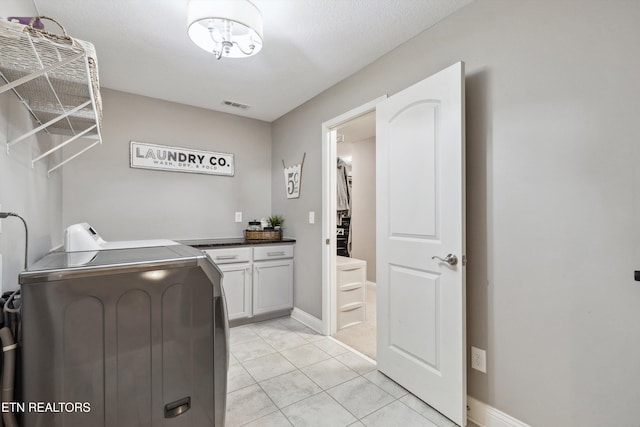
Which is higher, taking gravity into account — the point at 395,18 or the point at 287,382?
the point at 395,18

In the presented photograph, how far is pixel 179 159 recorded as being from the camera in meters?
3.14

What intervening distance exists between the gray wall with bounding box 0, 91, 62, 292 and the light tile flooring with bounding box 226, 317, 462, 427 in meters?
1.35

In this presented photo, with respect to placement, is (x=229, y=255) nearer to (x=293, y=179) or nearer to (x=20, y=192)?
(x=293, y=179)

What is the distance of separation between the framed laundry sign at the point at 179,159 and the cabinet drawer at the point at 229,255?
95cm

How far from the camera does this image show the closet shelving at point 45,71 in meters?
0.93

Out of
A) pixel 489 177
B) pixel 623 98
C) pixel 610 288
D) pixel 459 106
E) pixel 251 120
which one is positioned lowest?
pixel 610 288

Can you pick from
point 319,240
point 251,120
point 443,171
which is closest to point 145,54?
point 251,120

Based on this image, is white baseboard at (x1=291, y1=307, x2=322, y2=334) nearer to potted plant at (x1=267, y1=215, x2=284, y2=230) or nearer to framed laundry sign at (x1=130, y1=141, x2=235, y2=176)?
potted plant at (x1=267, y1=215, x2=284, y2=230)

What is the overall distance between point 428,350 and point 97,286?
68.0 inches

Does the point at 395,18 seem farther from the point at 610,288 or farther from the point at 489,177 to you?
the point at 610,288

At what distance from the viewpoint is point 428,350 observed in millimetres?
1778

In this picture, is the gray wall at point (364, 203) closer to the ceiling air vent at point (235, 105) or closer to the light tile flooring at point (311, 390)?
the ceiling air vent at point (235, 105)

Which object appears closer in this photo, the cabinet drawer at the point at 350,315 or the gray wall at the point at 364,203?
the cabinet drawer at the point at 350,315

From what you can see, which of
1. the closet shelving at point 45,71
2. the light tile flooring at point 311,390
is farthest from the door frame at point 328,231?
the closet shelving at point 45,71
